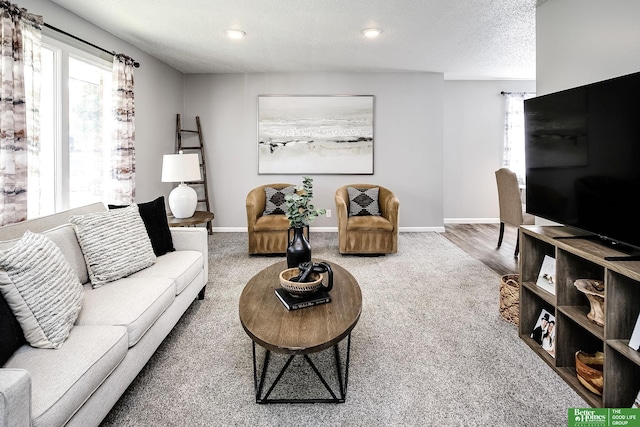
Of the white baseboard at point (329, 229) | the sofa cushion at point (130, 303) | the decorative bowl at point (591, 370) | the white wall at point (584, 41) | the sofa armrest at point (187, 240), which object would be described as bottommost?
the decorative bowl at point (591, 370)

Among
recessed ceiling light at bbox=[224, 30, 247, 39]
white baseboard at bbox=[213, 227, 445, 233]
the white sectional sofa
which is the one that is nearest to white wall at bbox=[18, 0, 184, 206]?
white baseboard at bbox=[213, 227, 445, 233]

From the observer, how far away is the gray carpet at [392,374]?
5.77ft

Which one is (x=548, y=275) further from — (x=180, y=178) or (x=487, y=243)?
(x=180, y=178)

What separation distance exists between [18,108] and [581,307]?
386 cm

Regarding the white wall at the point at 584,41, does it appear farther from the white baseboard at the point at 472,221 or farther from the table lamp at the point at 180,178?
the white baseboard at the point at 472,221

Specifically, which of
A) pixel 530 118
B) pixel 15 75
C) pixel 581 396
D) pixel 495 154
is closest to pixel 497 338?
pixel 581 396

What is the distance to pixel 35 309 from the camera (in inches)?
61.0

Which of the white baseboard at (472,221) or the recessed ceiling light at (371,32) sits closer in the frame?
the recessed ceiling light at (371,32)

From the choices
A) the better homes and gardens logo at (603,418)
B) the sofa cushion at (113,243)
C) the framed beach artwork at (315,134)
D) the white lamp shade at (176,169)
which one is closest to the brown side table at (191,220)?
the white lamp shade at (176,169)

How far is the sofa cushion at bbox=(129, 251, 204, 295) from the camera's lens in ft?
8.24

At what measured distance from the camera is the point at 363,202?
5016 millimetres

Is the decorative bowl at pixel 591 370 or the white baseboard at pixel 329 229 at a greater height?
the white baseboard at pixel 329 229

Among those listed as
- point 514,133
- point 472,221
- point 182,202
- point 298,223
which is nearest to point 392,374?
point 298,223

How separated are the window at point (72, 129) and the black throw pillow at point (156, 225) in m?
0.78
